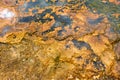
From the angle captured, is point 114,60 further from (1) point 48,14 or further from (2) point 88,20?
(1) point 48,14

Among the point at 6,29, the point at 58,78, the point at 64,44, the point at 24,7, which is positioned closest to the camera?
the point at 58,78

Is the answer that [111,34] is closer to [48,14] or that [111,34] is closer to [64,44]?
[64,44]

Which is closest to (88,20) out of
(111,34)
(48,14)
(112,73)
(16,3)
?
(111,34)

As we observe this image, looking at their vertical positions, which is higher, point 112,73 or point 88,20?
point 88,20

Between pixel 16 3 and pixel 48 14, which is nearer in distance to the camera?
pixel 48 14

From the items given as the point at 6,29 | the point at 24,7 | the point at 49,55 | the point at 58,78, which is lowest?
the point at 58,78

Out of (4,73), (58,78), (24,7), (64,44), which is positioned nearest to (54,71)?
(58,78)

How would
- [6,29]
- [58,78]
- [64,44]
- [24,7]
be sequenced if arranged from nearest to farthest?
[58,78]
[64,44]
[6,29]
[24,7]
